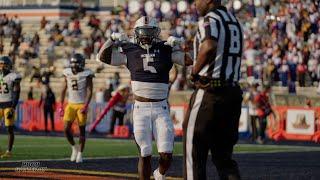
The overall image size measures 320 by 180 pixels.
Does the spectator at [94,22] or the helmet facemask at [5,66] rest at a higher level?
the helmet facemask at [5,66]

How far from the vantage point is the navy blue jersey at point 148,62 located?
1208 centimetres

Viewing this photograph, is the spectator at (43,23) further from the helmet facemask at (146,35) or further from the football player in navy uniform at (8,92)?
the helmet facemask at (146,35)

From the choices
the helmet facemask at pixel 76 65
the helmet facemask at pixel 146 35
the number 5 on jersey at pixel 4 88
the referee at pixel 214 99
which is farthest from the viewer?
the number 5 on jersey at pixel 4 88

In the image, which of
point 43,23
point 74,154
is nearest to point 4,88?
point 74,154

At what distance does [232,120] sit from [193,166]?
21.7 inches

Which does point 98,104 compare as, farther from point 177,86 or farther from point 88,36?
point 88,36

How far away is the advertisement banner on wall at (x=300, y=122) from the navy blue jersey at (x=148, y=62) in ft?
53.2

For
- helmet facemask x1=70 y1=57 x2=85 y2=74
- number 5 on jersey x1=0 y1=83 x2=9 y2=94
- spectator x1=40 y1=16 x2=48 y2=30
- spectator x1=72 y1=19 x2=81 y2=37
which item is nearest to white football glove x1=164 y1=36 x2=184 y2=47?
helmet facemask x1=70 y1=57 x2=85 y2=74

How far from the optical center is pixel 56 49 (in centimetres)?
3944

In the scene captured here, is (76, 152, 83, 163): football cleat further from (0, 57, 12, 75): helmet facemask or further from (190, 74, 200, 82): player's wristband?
(190, 74, 200, 82): player's wristband

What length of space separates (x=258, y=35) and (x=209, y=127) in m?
24.8

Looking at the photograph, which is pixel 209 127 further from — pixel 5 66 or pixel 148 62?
pixel 5 66

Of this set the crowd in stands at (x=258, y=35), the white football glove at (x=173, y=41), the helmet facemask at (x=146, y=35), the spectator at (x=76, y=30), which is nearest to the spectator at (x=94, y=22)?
the crowd in stands at (x=258, y=35)

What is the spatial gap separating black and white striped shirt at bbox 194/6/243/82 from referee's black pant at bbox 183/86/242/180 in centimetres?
16
